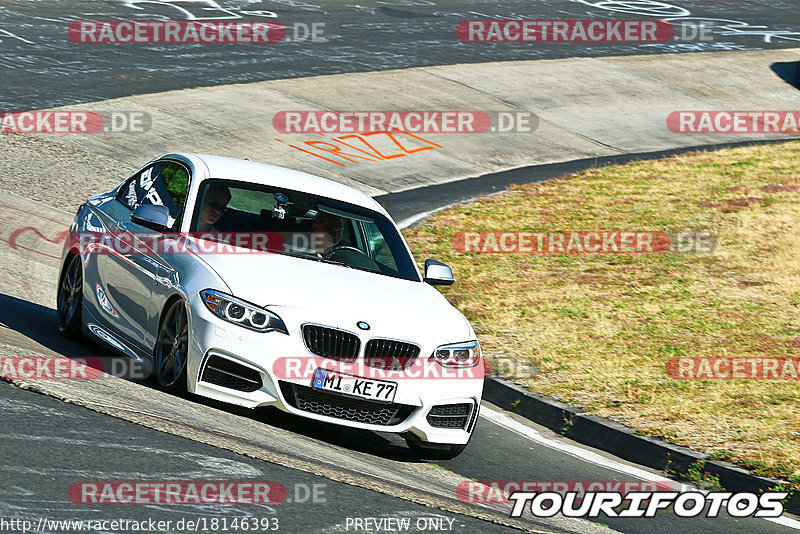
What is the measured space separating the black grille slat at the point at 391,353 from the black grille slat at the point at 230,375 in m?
0.69

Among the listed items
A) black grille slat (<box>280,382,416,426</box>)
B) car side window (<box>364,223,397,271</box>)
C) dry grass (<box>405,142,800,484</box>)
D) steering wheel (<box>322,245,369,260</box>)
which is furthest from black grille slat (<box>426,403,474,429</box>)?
dry grass (<box>405,142,800,484</box>)

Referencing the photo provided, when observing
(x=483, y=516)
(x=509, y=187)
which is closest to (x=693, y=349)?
(x=483, y=516)

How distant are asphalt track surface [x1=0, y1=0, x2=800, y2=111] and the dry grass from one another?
6831mm

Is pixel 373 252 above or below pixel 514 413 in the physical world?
above

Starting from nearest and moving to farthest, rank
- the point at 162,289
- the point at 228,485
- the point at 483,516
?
the point at 228,485 < the point at 483,516 < the point at 162,289

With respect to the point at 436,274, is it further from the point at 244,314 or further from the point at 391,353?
the point at 244,314

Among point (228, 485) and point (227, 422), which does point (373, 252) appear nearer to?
point (227, 422)

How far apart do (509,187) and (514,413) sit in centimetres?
942

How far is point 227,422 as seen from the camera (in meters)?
6.98

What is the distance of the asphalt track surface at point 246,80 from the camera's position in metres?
5.68
